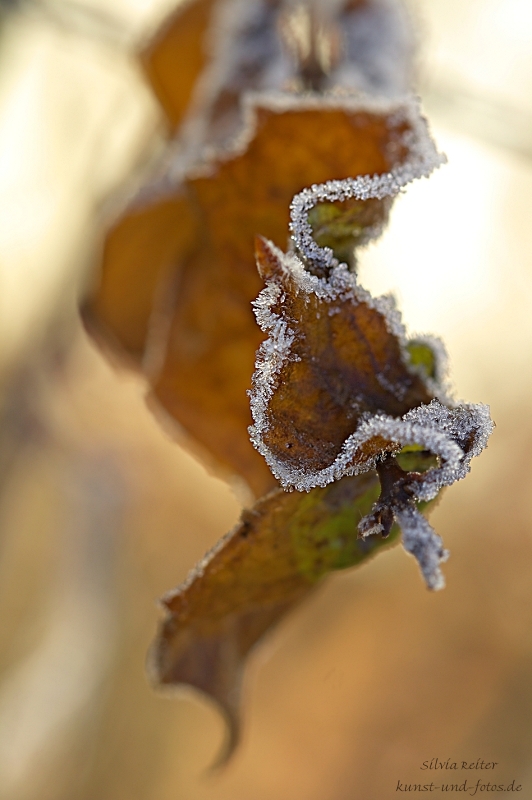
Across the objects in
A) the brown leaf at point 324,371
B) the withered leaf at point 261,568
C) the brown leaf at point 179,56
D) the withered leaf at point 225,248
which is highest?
the brown leaf at point 179,56

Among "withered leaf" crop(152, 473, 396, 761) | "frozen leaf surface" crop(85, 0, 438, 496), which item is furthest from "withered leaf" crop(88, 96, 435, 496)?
"withered leaf" crop(152, 473, 396, 761)

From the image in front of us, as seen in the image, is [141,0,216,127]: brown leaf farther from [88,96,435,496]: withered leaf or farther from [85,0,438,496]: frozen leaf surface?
[88,96,435,496]: withered leaf

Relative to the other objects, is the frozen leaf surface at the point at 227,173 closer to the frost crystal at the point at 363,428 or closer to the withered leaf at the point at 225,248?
the withered leaf at the point at 225,248

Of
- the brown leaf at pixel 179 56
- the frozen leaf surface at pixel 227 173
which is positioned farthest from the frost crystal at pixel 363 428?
the brown leaf at pixel 179 56

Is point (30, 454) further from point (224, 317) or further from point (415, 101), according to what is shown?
point (415, 101)

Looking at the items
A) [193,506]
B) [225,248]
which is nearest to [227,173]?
[225,248]

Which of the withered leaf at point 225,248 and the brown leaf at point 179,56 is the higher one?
the brown leaf at point 179,56

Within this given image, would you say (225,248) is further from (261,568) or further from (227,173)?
(261,568)
